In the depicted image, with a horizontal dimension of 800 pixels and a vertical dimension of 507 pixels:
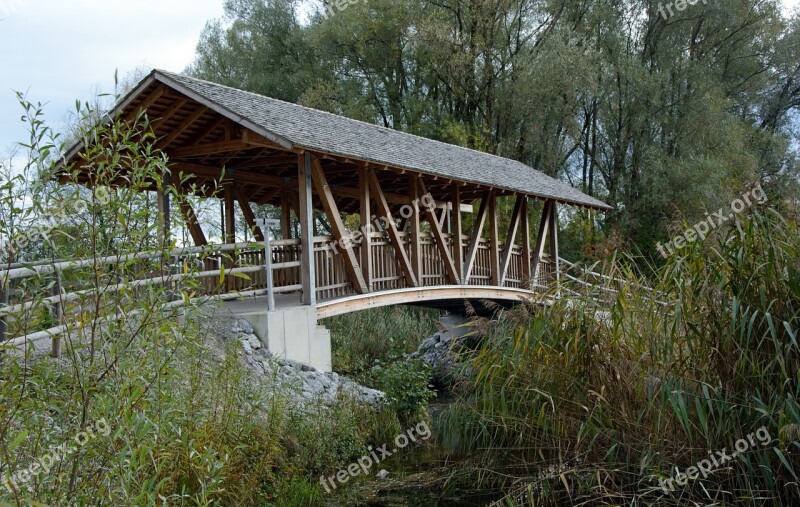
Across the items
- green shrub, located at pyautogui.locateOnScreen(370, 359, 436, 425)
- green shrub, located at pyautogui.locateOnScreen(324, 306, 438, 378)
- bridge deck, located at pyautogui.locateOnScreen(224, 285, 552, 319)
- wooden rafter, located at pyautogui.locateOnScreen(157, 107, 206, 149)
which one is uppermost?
wooden rafter, located at pyautogui.locateOnScreen(157, 107, 206, 149)

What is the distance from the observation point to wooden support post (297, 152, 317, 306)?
32.0 feet

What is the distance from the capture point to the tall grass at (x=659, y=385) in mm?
4441

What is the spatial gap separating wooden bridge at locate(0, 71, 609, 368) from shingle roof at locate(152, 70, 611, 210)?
0.12 feet

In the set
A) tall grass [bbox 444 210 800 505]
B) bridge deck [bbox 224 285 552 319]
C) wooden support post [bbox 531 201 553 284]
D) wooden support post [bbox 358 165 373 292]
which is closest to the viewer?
tall grass [bbox 444 210 800 505]

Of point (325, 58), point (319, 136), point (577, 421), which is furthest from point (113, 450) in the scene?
point (325, 58)

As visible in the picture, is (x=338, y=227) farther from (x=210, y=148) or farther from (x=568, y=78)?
(x=568, y=78)

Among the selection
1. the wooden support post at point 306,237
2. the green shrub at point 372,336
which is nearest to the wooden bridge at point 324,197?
the wooden support post at point 306,237

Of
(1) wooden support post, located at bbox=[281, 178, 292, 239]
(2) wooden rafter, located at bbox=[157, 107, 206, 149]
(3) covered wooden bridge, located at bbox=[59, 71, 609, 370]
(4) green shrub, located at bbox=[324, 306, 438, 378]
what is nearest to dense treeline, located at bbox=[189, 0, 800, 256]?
(3) covered wooden bridge, located at bbox=[59, 71, 609, 370]

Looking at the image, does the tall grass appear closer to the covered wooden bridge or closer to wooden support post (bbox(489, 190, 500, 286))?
the covered wooden bridge

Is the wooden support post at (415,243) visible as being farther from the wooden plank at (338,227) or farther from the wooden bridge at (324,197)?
the wooden plank at (338,227)

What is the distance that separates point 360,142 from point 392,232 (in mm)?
1386

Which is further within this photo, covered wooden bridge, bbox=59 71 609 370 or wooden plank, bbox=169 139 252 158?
wooden plank, bbox=169 139 252 158

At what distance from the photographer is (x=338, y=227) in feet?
33.0

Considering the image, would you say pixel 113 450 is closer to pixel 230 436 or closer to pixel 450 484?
pixel 230 436
